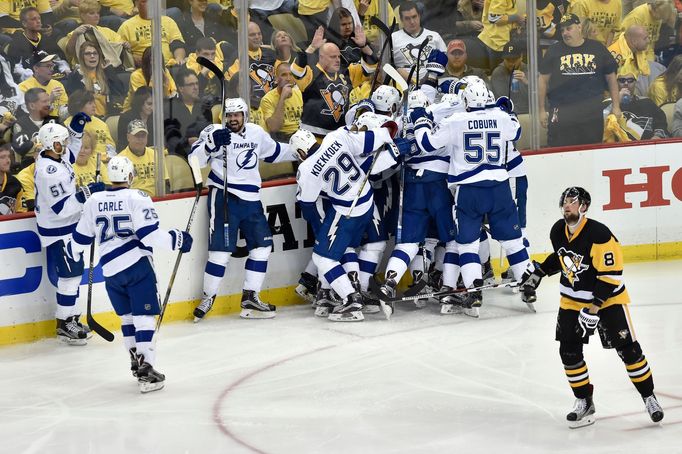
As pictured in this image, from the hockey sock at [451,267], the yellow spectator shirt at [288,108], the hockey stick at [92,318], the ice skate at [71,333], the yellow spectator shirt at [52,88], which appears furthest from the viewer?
the yellow spectator shirt at [288,108]

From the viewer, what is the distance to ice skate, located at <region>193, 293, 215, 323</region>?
761 centimetres

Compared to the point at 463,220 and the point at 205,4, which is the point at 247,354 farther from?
the point at 205,4

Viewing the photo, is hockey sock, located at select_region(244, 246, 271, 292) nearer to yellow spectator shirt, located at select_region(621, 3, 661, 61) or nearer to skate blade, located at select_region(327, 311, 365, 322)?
skate blade, located at select_region(327, 311, 365, 322)

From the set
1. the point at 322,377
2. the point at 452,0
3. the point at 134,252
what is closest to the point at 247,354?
the point at 322,377

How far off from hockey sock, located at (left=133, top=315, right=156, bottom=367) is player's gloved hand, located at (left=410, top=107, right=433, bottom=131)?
94.1 inches

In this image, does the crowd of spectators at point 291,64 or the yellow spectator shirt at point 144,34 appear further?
the yellow spectator shirt at point 144,34

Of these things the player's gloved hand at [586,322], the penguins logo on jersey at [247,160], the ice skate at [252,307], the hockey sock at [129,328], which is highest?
the penguins logo on jersey at [247,160]

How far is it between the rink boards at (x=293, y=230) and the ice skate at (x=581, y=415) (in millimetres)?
3073

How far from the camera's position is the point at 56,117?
24.1 ft

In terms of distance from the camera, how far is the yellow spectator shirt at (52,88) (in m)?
7.25

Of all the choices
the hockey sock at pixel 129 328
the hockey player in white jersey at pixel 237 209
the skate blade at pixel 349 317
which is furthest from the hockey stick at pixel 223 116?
the hockey sock at pixel 129 328

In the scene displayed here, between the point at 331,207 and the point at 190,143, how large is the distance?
1.01 m

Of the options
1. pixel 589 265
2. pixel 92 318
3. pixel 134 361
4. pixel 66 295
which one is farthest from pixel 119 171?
pixel 589 265

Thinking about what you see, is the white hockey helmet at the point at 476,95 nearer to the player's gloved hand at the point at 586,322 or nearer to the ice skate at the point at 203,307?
the ice skate at the point at 203,307
